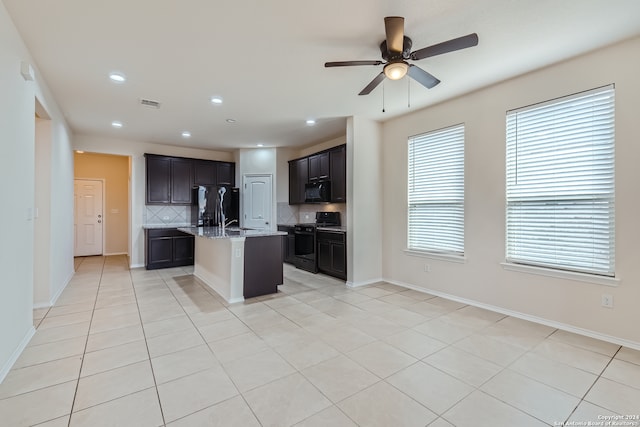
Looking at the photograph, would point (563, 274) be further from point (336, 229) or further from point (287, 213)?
point (287, 213)

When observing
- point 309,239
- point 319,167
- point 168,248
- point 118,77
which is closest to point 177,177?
point 168,248

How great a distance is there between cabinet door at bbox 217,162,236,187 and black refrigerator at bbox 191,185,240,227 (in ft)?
0.51

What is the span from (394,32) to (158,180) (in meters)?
5.78

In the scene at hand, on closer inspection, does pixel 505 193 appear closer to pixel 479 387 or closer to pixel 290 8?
pixel 479 387

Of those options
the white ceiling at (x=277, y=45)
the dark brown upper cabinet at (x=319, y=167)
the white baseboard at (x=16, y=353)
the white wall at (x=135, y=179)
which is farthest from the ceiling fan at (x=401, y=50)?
the white wall at (x=135, y=179)

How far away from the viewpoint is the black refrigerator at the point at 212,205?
6.63 meters

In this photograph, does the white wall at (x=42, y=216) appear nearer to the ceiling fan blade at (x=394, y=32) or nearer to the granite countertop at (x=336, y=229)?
the granite countertop at (x=336, y=229)

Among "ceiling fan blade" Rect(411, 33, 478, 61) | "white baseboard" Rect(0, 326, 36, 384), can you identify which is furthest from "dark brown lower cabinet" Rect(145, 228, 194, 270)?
"ceiling fan blade" Rect(411, 33, 478, 61)

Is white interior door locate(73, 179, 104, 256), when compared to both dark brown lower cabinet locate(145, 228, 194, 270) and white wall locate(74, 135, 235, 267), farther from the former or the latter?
dark brown lower cabinet locate(145, 228, 194, 270)

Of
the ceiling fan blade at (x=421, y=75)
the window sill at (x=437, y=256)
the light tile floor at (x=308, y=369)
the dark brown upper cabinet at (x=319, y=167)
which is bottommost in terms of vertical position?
the light tile floor at (x=308, y=369)

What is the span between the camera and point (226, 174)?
7105 mm

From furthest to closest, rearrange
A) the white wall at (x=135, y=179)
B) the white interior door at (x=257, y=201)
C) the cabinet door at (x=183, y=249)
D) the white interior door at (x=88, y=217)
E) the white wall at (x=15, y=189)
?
the white interior door at (x=88, y=217), the white interior door at (x=257, y=201), the cabinet door at (x=183, y=249), the white wall at (x=135, y=179), the white wall at (x=15, y=189)

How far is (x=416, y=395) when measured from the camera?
77.0 inches

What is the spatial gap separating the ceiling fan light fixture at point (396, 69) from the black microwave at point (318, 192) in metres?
3.26
